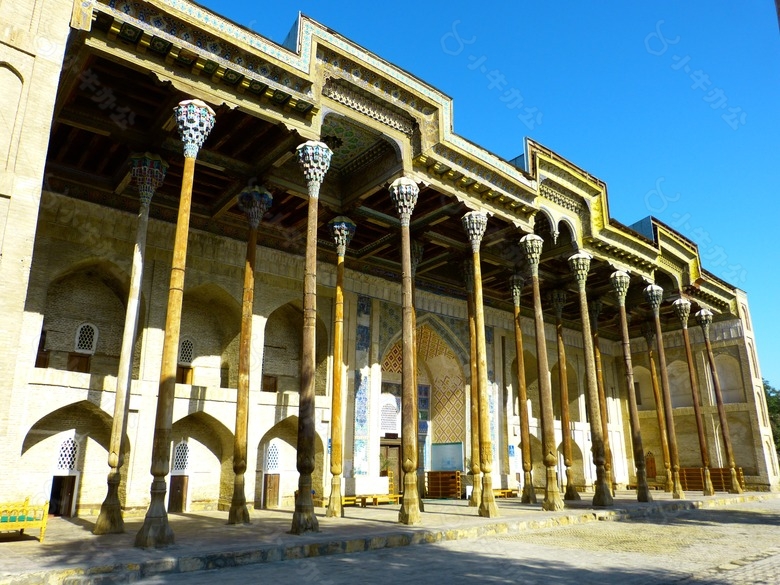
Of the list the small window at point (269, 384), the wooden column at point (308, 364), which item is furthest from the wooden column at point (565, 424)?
the wooden column at point (308, 364)

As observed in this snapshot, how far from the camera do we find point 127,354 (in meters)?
10.6

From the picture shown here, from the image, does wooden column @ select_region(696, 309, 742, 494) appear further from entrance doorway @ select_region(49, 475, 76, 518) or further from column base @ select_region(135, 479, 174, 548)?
entrance doorway @ select_region(49, 475, 76, 518)

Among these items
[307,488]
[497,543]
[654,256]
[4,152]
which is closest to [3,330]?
[4,152]

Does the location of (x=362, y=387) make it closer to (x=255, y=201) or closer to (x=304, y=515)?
(x=255, y=201)

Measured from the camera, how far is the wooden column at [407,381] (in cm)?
1034

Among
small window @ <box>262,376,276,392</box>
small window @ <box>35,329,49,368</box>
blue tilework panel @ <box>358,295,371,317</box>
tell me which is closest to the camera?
small window @ <box>35,329,49,368</box>

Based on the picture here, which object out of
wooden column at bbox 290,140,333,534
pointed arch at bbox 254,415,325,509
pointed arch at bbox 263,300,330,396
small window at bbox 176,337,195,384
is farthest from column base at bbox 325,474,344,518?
small window at bbox 176,337,195,384

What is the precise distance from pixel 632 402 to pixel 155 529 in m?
14.0

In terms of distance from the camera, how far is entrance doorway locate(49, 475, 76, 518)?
470 inches

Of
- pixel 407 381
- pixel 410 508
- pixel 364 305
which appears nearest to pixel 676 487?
pixel 364 305

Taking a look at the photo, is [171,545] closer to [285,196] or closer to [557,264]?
[285,196]

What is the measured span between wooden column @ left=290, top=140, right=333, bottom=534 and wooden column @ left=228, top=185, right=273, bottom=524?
1556 millimetres

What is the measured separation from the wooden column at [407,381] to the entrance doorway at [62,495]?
691 centimetres

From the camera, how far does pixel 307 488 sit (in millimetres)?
9141
